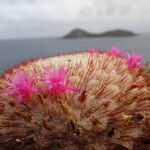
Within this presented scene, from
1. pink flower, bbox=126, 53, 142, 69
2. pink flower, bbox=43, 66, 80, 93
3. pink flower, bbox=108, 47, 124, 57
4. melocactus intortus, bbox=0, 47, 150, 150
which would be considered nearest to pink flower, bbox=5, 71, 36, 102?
melocactus intortus, bbox=0, 47, 150, 150

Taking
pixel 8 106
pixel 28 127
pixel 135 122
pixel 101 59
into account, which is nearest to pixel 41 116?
pixel 28 127

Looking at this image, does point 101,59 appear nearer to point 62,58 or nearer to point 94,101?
point 62,58

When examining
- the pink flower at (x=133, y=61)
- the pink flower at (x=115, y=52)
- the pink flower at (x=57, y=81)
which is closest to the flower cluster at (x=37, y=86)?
the pink flower at (x=57, y=81)

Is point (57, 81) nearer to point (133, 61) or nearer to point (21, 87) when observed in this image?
point (21, 87)

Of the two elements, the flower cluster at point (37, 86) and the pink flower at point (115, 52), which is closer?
the flower cluster at point (37, 86)

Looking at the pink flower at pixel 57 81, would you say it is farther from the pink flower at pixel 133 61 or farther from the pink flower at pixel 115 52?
the pink flower at pixel 115 52

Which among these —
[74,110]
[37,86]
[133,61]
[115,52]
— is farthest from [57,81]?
[115,52]

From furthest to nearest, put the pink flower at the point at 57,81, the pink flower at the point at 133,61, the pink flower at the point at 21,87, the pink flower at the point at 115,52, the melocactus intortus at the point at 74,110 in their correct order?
the pink flower at the point at 115,52 → the pink flower at the point at 133,61 → the pink flower at the point at 21,87 → the pink flower at the point at 57,81 → the melocactus intortus at the point at 74,110

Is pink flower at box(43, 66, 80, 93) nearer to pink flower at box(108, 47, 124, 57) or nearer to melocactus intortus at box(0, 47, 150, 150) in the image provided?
melocactus intortus at box(0, 47, 150, 150)
